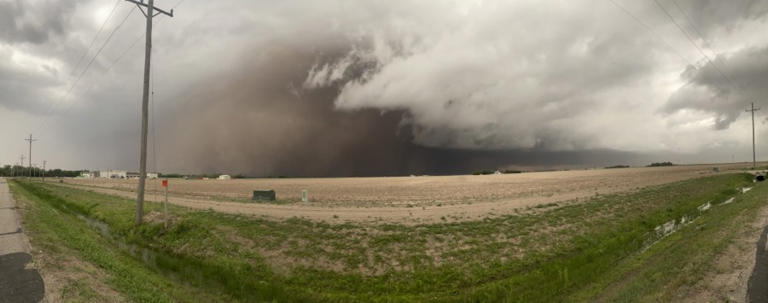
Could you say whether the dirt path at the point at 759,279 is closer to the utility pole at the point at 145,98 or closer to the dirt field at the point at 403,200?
the dirt field at the point at 403,200

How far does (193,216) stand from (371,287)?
1888 centimetres

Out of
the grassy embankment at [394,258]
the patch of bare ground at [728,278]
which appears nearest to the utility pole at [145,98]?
the grassy embankment at [394,258]

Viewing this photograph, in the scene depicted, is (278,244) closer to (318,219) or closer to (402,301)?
(318,219)

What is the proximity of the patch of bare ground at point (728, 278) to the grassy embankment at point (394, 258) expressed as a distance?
410 mm

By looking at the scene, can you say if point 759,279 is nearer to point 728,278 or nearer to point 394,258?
point 728,278

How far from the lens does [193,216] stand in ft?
84.4

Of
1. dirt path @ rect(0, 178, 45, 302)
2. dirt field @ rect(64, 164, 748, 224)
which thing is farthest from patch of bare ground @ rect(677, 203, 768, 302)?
dirt path @ rect(0, 178, 45, 302)

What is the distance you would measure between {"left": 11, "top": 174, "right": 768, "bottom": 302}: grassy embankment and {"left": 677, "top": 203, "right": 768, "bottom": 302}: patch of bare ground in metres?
0.41

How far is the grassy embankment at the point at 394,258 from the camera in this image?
12.7m

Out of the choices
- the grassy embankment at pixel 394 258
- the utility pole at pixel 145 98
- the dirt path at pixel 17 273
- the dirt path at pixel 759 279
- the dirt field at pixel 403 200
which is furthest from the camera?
the dirt field at pixel 403 200

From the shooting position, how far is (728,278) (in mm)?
9602

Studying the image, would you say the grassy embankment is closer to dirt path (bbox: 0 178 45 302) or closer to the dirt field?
dirt path (bbox: 0 178 45 302)

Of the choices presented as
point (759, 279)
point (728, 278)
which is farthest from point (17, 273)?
point (759, 279)

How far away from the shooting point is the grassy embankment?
1270 cm
